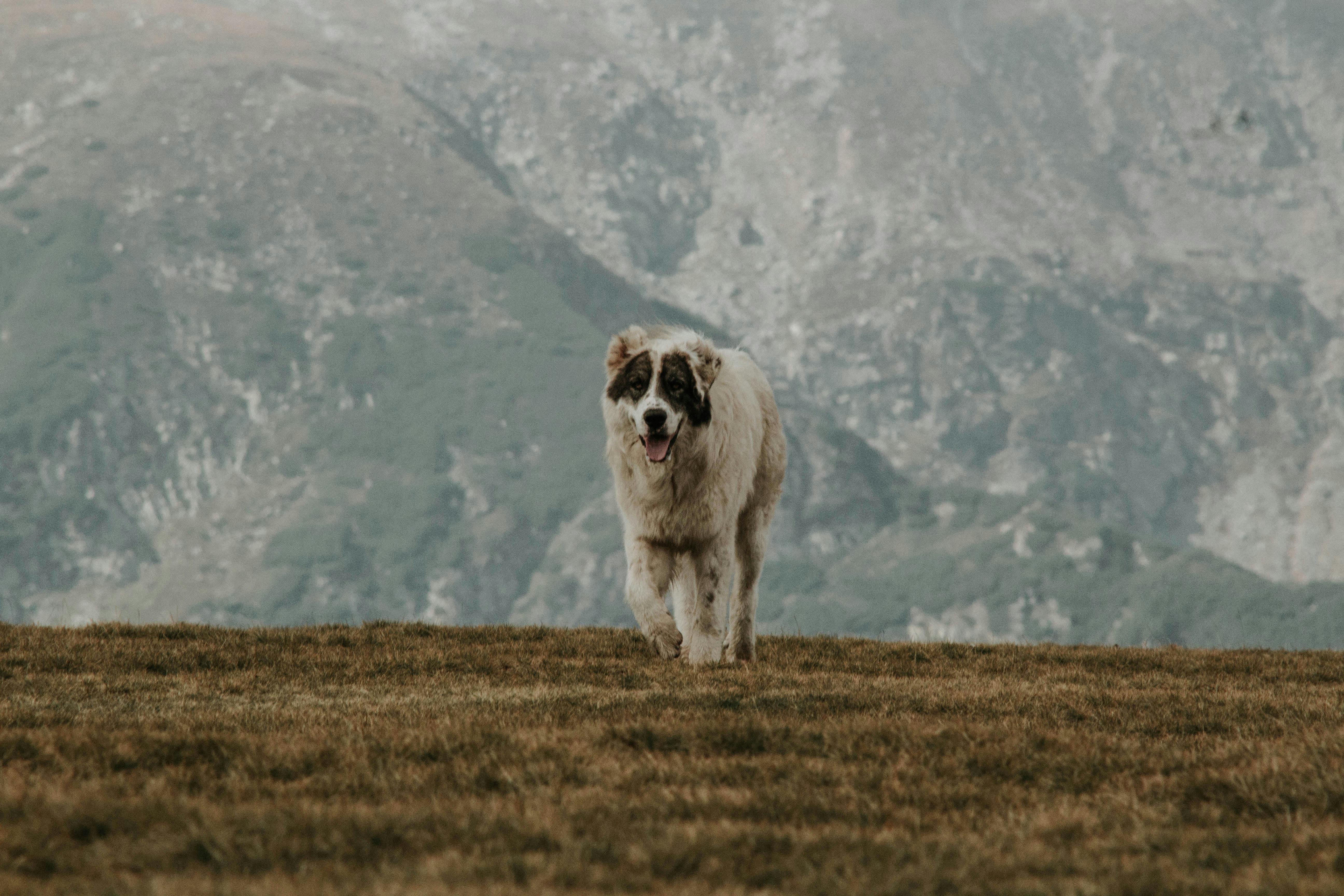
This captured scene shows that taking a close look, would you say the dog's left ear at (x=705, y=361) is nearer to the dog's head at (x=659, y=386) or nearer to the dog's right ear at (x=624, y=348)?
the dog's head at (x=659, y=386)

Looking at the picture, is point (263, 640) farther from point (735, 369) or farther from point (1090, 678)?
point (1090, 678)

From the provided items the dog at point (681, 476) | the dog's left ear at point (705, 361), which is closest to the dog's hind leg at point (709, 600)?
the dog at point (681, 476)

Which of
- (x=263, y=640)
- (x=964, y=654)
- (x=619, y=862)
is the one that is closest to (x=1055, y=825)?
(x=619, y=862)

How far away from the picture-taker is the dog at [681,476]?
1628cm

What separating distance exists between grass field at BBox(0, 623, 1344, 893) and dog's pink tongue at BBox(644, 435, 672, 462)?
7.66ft

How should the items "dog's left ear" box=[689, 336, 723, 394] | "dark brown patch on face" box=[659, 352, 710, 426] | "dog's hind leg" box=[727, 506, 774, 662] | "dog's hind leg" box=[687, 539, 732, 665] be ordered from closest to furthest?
"dark brown patch on face" box=[659, 352, 710, 426], "dog's left ear" box=[689, 336, 723, 394], "dog's hind leg" box=[687, 539, 732, 665], "dog's hind leg" box=[727, 506, 774, 662]

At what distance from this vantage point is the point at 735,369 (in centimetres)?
1841

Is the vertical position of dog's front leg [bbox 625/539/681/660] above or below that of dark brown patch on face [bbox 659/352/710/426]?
below

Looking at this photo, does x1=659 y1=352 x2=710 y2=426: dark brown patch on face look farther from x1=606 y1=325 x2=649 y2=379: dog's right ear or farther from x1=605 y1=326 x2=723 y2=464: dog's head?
x1=606 y1=325 x2=649 y2=379: dog's right ear

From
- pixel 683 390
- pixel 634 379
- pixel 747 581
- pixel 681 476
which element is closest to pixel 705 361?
pixel 683 390

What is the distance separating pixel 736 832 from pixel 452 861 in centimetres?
151

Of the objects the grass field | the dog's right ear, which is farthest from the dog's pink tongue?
the grass field

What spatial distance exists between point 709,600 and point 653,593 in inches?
34.3

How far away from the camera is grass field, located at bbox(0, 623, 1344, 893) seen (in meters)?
7.12
